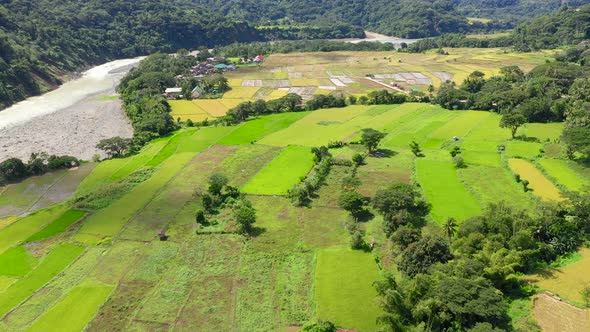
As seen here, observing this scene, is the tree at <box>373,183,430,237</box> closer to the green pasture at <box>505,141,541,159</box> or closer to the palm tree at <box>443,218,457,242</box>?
the palm tree at <box>443,218,457,242</box>

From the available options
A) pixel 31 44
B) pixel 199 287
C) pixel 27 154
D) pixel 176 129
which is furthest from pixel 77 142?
pixel 31 44

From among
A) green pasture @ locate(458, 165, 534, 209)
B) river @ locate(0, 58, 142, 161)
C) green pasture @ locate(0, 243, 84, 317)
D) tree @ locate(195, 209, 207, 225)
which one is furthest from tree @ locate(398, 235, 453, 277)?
river @ locate(0, 58, 142, 161)

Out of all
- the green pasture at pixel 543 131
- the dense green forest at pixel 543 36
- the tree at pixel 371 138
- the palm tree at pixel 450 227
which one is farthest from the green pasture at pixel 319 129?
the dense green forest at pixel 543 36

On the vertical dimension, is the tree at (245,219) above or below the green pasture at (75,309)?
above

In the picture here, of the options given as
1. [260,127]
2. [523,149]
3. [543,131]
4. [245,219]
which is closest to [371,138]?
[523,149]

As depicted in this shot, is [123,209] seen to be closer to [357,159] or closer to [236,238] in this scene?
[236,238]

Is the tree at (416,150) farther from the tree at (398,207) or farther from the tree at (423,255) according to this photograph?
the tree at (423,255)
